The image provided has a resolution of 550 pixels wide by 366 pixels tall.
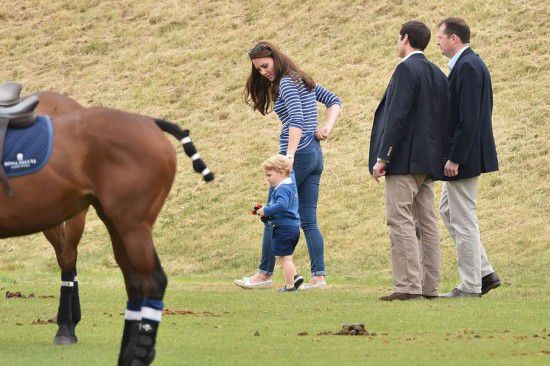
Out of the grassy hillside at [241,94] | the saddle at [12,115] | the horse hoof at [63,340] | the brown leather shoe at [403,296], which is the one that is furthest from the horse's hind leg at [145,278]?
the grassy hillside at [241,94]

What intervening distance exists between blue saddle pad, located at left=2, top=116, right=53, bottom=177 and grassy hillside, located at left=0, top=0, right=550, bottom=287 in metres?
8.49

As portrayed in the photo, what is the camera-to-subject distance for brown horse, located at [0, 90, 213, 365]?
26.0 ft

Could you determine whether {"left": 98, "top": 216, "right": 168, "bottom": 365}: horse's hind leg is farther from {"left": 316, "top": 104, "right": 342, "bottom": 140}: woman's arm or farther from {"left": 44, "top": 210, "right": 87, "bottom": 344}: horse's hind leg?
{"left": 316, "top": 104, "right": 342, "bottom": 140}: woman's arm

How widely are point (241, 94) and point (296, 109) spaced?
53.8 ft

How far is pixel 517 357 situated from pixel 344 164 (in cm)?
1567

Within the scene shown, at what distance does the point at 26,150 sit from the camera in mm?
8016

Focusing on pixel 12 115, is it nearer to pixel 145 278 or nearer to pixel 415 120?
pixel 145 278

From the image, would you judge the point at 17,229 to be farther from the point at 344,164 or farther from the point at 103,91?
the point at 103,91

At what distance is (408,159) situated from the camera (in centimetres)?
1240

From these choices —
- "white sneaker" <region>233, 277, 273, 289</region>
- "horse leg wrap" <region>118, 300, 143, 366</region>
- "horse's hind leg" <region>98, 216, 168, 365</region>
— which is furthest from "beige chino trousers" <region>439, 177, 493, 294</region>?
"horse's hind leg" <region>98, 216, 168, 365</region>

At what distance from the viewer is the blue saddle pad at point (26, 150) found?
7.99 m

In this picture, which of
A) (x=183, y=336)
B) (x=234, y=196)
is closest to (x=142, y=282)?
(x=183, y=336)

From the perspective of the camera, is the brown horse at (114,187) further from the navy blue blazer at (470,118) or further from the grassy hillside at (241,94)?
the grassy hillside at (241,94)

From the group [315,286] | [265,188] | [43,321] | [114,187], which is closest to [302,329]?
[43,321]
